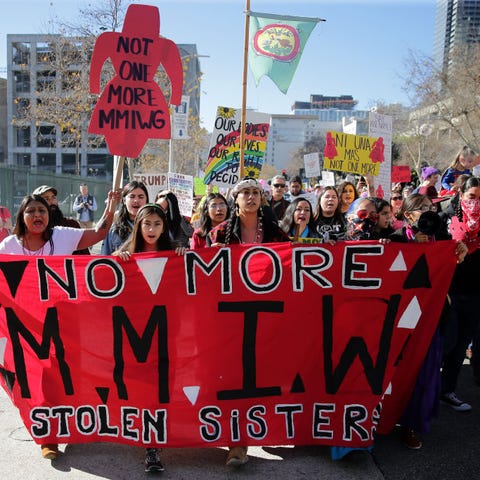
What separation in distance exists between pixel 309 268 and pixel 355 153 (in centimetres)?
593

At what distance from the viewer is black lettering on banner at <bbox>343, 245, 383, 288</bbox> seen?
3.33m

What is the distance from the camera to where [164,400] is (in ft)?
10.7

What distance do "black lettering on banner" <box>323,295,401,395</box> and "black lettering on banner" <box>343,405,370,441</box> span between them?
0.50 ft

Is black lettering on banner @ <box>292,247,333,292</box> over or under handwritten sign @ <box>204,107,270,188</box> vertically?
under

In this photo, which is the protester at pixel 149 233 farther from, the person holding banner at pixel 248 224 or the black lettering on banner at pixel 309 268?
the black lettering on banner at pixel 309 268

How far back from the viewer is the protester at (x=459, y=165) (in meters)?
6.32

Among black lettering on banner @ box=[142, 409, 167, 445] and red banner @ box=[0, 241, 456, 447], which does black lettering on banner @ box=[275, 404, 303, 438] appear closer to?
red banner @ box=[0, 241, 456, 447]

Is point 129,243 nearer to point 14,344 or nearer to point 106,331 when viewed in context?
point 106,331

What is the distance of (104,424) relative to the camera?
328 cm

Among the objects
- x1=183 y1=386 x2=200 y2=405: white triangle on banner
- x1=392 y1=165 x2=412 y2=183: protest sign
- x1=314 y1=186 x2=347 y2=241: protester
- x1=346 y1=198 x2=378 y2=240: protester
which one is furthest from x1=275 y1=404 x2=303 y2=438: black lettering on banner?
x1=392 y1=165 x2=412 y2=183: protest sign

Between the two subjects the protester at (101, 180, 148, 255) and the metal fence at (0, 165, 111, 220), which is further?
the metal fence at (0, 165, 111, 220)

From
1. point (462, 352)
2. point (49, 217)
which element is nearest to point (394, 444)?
point (462, 352)

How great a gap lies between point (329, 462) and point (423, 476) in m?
0.56

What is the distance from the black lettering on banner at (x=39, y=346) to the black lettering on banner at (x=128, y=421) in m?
0.37
